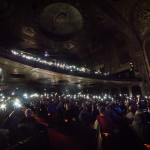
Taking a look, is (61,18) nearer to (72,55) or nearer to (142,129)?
(72,55)

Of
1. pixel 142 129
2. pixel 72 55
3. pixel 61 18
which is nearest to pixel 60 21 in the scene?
pixel 61 18

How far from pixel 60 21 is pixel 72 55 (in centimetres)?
812

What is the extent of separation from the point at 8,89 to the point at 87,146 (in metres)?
13.3

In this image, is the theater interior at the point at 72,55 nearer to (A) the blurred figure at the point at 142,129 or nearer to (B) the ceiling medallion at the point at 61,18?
(B) the ceiling medallion at the point at 61,18

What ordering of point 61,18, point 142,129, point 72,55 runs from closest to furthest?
point 142,129, point 61,18, point 72,55

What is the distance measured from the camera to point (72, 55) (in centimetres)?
2147

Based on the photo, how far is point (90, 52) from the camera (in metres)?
21.8

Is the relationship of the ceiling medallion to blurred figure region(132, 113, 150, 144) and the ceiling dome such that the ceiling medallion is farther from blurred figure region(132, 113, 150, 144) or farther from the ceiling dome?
blurred figure region(132, 113, 150, 144)

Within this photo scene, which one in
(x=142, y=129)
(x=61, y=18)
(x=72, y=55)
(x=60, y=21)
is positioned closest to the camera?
(x=142, y=129)

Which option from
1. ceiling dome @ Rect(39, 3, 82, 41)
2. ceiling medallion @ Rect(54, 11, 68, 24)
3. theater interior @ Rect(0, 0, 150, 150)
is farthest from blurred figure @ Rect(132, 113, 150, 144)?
ceiling medallion @ Rect(54, 11, 68, 24)

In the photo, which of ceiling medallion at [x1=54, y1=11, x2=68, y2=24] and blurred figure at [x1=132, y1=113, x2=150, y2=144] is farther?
ceiling medallion at [x1=54, y1=11, x2=68, y2=24]

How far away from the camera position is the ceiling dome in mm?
12875

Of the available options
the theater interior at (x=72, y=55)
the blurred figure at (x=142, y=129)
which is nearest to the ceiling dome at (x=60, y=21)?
the theater interior at (x=72, y=55)

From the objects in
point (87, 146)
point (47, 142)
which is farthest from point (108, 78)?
point (47, 142)
